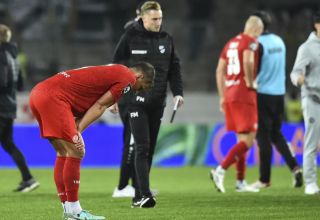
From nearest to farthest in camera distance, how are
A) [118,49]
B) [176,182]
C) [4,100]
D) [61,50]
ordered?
[118,49] → [4,100] → [176,182] → [61,50]

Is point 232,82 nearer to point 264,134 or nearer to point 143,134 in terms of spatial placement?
point 264,134

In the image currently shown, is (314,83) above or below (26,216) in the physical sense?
above

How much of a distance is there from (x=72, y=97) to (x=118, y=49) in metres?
1.93

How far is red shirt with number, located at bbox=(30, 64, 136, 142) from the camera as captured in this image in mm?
7816

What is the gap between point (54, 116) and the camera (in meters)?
7.82

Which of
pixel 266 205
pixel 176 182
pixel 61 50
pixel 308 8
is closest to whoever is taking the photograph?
pixel 266 205

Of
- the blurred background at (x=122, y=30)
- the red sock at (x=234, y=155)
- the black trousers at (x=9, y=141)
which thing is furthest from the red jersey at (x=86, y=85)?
the blurred background at (x=122, y=30)

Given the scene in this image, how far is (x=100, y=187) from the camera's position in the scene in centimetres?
1248

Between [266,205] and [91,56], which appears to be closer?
[266,205]

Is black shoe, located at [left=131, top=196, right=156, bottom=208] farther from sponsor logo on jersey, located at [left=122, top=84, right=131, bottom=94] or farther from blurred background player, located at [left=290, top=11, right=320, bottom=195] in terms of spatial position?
blurred background player, located at [left=290, top=11, right=320, bottom=195]

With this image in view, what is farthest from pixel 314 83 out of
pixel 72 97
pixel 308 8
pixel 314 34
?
pixel 308 8

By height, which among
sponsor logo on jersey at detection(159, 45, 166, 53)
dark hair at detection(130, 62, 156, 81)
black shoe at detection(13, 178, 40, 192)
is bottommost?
black shoe at detection(13, 178, 40, 192)

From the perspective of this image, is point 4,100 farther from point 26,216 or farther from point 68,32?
point 68,32

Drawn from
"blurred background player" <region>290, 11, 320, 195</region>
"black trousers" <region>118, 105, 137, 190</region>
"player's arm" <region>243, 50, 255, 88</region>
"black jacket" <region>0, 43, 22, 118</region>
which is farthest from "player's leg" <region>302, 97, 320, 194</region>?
"black jacket" <region>0, 43, 22, 118</region>
